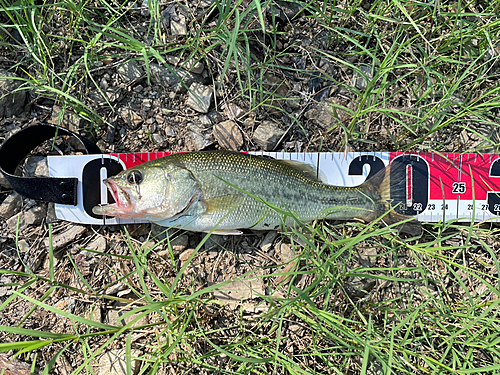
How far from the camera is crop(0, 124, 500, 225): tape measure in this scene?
3.44m

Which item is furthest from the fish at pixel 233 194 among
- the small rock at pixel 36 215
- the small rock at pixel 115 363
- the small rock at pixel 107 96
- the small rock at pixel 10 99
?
the small rock at pixel 10 99

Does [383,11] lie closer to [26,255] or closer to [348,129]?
[348,129]

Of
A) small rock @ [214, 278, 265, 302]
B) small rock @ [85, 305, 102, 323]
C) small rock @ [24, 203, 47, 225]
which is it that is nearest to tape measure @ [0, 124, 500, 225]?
small rock @ [24, 203, 47, 225]

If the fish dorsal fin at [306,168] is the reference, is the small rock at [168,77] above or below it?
above

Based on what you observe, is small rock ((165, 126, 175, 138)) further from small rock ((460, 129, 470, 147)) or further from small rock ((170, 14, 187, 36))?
small rock ((460, 129, 470, 147))

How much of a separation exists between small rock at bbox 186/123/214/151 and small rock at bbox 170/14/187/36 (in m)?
1.01

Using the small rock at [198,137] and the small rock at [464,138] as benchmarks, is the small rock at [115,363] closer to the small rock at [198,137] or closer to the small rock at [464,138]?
the small rock at [198,137]

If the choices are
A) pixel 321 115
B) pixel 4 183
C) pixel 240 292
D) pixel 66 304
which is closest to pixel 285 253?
pixel 240 292

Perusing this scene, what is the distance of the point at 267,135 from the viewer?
3.51 m

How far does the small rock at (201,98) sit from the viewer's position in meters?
3.54

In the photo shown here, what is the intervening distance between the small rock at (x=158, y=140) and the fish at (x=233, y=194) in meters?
0.43

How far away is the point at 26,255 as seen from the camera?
11.4 ft


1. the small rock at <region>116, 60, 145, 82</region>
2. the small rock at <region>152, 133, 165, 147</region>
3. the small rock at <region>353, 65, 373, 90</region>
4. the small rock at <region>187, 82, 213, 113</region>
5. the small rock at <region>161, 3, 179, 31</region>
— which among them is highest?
the small rock at <region>161, 3, 179, 31</region>

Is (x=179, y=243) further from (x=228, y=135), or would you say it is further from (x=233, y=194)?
(x=228, y=135)
